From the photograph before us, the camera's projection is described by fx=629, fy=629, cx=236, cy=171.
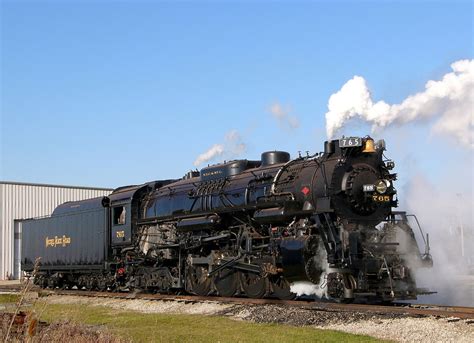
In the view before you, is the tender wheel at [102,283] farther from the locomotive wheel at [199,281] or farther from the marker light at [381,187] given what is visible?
the marker light at [381,187]

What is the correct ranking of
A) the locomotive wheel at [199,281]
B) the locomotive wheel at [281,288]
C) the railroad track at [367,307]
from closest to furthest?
the railroad track at [367,307], the locomotive wheel at [281,288], the locomotive wheel at [199,281]

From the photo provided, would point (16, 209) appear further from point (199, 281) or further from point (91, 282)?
point (199, 281)

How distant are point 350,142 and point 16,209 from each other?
121 ft

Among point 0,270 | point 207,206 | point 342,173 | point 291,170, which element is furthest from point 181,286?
point 0,270

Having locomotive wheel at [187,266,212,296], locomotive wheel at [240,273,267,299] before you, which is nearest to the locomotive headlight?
locomotive wheel at [240,273,267,299]

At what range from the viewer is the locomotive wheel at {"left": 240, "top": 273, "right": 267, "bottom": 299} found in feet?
59.3

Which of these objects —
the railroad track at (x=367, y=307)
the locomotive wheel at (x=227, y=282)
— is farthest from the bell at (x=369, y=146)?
the locomotive wheel at (x=227, y=282)

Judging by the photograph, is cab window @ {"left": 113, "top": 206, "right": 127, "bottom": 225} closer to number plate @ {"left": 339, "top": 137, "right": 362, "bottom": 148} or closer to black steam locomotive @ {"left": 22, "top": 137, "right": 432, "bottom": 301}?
black steam locomotive @ {"left": 22, "top": 137, "right": 432, "bottom": 301}

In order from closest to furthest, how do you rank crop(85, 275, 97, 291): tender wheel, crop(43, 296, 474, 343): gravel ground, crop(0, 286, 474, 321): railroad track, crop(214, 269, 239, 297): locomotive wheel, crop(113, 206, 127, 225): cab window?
1. crop(43, 296, 474, 343): gravel ground
2. crop(0, 286, 474, 321): railroad track
3. crop(214, 269, 239, 297): locomotive wheel
4. crop(113, 206, 127, 225): cab window
5. crop(85, 275, 97, 291): tender wheel

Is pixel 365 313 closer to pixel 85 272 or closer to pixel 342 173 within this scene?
pixel 342 173

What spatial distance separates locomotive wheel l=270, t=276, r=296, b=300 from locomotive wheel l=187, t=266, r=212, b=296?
3.12m

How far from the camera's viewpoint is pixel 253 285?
729 inches

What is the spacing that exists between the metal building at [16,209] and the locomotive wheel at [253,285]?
33192 mm

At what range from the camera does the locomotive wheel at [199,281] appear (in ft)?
66.8
